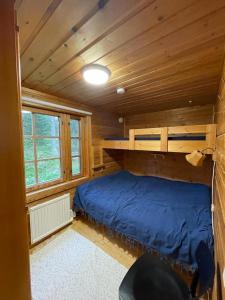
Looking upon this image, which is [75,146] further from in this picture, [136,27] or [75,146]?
[136,27]

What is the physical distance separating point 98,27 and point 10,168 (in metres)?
0.97

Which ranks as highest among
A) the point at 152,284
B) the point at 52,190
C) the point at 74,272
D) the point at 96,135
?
the point at 96,135

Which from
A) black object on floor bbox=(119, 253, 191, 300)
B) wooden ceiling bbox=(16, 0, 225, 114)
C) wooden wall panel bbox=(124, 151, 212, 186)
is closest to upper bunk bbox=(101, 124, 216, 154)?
wooden ceiling bbox=(16, 0, 225, 114)

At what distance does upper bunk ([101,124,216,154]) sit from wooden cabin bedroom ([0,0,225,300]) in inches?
0.6

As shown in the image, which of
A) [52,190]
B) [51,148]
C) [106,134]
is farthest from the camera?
[106,134]

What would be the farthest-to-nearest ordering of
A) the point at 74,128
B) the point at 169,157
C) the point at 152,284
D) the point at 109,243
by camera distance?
the point at 169,157, the point at 74,128, the point at 109,243, the point at 152,284

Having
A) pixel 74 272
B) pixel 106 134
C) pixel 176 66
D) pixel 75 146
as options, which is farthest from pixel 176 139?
pixel 74 272

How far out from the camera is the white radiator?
198 centimetres

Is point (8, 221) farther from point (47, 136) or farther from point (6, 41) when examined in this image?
point (47, 136)

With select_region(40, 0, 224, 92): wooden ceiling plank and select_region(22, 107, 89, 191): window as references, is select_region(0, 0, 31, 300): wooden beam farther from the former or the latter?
select_region(22, 107, 89, 191): window

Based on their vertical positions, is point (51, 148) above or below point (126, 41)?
below

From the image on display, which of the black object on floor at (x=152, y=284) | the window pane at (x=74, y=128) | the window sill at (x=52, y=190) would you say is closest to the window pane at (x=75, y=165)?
the window sill at (x=52, y=190)

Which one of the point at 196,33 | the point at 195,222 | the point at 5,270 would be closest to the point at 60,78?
the point at 196,33

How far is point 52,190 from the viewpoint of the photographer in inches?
89.1
